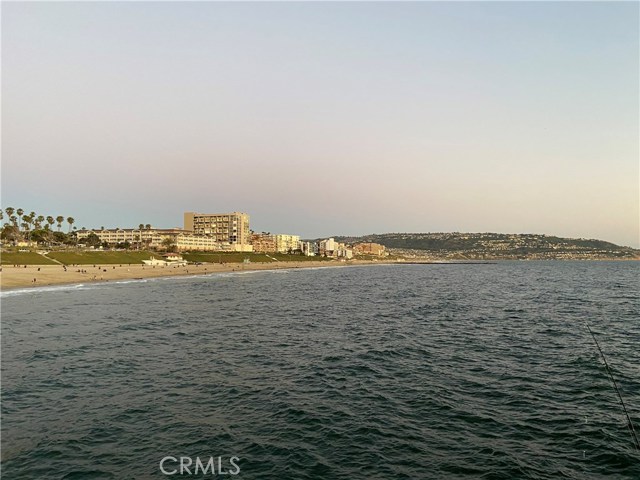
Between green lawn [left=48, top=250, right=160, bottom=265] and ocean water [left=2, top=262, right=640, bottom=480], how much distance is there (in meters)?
101

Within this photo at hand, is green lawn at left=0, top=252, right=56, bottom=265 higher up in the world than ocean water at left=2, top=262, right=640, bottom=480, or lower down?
higher up

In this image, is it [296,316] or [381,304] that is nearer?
[296,316]

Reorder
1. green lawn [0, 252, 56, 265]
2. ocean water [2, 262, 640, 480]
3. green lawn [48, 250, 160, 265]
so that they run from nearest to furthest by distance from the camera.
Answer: ocean water [2, 262, 640, 480], green lawn [0, 252, 56, 265], green lawn [48, 250, 160, 265]

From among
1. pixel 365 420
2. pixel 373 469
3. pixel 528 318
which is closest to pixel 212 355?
pixel 365 420

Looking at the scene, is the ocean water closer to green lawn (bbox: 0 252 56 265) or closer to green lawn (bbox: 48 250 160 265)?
green lawn (bbox: 0 252 56 265)

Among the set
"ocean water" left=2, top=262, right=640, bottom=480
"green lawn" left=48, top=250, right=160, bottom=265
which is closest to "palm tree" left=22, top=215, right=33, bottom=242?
"green lawn" left=48, top=250, right=160, bottom=265

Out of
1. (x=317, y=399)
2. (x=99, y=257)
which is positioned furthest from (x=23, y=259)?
(x=317, y=399)

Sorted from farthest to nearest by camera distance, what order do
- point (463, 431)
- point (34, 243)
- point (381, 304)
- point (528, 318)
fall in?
point (34, 243) < point (381, 304) < point (528, 318) < point (463, 431)

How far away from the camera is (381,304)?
58.4 m

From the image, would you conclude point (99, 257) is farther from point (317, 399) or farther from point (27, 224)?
point (317, 399)

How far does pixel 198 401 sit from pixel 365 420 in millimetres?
7579

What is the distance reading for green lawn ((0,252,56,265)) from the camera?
4337 inches

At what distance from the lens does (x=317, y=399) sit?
1912 centimetres

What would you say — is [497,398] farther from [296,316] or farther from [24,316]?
[24,316]
